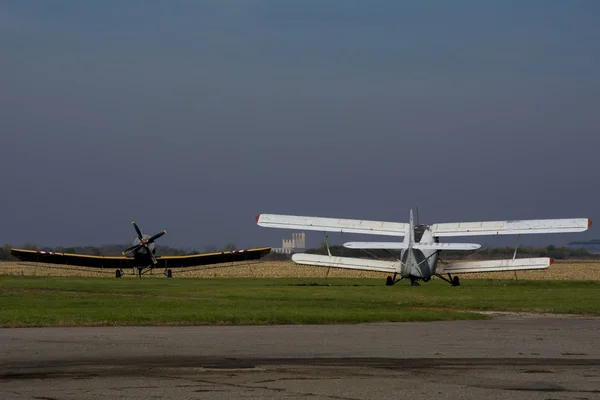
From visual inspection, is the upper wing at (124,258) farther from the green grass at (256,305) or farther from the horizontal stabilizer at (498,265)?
the green grass at (256,305)

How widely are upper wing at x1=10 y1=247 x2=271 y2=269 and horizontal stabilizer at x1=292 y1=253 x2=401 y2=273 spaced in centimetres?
1380

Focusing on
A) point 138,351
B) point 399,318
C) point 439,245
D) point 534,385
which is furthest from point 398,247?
point 534,385

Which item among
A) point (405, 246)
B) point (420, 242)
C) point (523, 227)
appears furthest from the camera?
point (420, 242)

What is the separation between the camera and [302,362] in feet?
41.9

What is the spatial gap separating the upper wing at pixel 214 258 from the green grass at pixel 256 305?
1958cm

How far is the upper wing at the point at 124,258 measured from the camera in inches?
2231

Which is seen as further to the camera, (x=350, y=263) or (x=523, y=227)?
(x=350, y=263)

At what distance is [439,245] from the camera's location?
38469mm

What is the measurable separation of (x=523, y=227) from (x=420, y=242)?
444cm

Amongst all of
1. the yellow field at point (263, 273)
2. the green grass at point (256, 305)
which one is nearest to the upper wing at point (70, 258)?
the yellow field at point (263, 273)

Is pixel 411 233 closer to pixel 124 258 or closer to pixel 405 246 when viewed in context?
pixel 405 246

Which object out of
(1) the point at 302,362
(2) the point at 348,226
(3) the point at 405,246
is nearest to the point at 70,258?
(2) the point at 348,226

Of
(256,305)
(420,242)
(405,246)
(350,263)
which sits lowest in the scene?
(256,305)

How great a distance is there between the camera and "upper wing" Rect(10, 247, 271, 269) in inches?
2231
